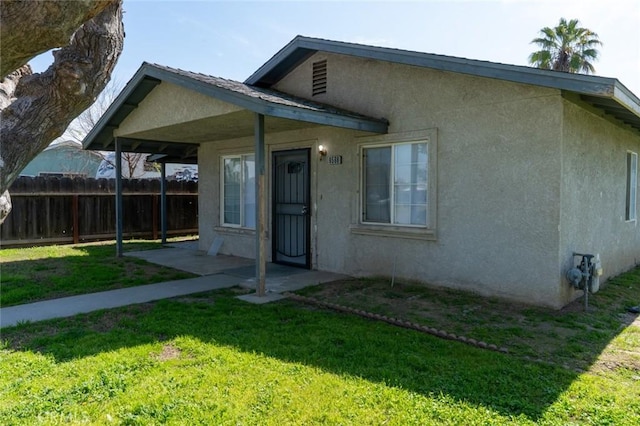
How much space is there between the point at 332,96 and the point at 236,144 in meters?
2.98

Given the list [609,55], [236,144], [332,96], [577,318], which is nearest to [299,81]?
[332,96]

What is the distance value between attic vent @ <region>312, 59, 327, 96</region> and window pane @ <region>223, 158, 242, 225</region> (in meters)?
2.84

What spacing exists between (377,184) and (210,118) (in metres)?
3.13

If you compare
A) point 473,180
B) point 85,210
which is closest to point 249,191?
point 473,180

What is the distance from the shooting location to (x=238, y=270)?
8.65 m

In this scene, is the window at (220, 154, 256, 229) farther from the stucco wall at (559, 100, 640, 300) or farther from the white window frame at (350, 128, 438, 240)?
the stucco wall at (559, 100, 640, 300)

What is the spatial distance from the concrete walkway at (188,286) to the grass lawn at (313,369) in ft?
1.64

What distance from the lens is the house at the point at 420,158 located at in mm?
5902

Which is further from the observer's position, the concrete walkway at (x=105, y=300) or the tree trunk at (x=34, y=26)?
the concrete walkway at (x=105, y=300)

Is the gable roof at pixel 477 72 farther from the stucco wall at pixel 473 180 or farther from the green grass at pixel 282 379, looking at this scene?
the green grass at pixel 282 379

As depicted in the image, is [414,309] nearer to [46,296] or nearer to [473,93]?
[473,93]

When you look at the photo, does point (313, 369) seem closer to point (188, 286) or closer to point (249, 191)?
point (188, 286)

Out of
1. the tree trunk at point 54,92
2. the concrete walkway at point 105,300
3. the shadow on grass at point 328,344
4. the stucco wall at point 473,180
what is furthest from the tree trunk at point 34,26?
the stucco wall at point 473,180

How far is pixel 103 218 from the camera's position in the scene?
13.6 metres
